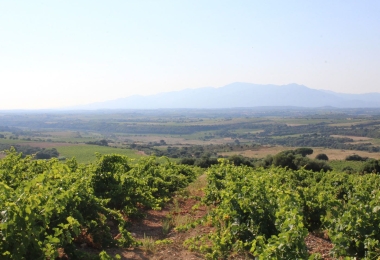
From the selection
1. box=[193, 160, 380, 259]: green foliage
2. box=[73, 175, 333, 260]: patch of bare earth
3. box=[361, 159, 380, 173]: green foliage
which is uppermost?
box=[193, 160, 380, 259]: green foliage

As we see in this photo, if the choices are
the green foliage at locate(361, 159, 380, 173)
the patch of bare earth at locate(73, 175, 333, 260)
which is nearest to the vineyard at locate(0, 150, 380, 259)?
the patch of bare earth at locate(73, 175, 333, 260)

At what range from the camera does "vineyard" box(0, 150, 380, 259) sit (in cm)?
479

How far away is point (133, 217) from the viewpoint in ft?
30.5

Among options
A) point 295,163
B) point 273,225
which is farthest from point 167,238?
point 295,163

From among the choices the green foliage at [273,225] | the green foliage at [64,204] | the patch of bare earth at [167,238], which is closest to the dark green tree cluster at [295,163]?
the green foliage at [64,204]

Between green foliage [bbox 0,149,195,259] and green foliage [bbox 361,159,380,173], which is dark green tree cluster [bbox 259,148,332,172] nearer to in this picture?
green foliage [bbox 361,159,380,173]

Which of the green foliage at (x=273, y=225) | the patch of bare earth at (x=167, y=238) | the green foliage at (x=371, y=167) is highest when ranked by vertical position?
the green foliage at (x=273, y=225)

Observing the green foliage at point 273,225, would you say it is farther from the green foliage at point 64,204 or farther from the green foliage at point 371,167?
the green foliage at point 371,167

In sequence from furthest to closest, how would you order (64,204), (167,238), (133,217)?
1. (133,217)
2. (167,238)
3. (64,204)

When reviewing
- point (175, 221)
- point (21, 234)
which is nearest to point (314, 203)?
point (175, 221)

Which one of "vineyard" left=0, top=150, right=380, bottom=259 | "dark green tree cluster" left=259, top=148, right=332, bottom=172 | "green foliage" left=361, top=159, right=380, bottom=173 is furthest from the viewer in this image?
"dark green tree cluster" left=259, top=148, right=332, bottom=172

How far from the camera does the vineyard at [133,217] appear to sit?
4793mm

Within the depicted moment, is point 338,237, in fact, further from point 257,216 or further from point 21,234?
point 21,234

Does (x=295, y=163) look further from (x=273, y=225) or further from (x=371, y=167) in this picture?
(x=273, y=225)
